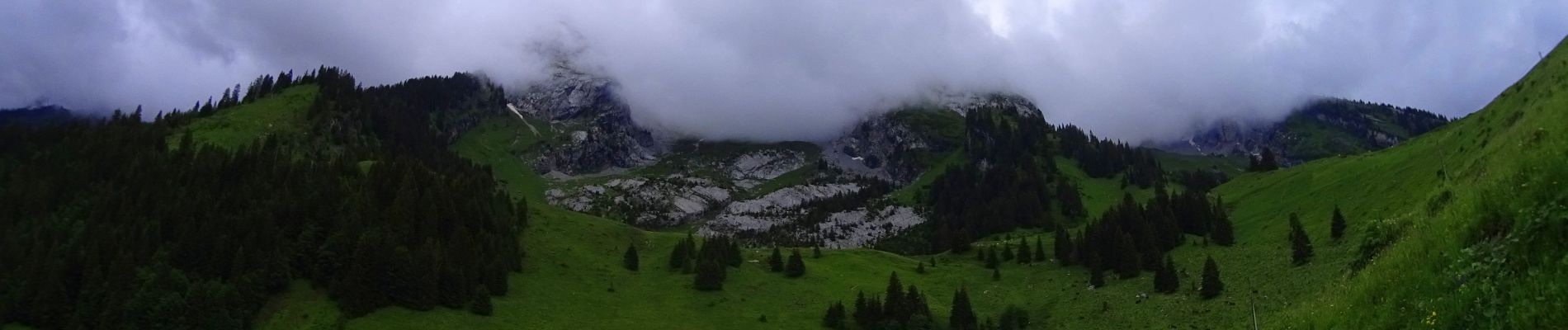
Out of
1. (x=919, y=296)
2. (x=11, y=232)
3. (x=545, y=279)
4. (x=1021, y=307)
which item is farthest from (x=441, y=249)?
(x=1021, y=307)

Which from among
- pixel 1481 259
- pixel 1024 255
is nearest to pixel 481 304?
pixel 1024 255

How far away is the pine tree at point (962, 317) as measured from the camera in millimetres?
111131

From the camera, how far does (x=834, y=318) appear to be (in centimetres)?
11356

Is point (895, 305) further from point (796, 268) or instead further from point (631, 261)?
point (631, 261)

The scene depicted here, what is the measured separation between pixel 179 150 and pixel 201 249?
4717 centimetres

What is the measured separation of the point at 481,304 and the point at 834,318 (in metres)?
49.9

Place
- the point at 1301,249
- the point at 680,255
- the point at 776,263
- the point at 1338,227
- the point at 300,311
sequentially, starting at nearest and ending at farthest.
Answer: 1. the point at 1301,249
2. the point at 1338,227
3. the point at 300,311
4. the point at 680,255
5. the point at 776,263

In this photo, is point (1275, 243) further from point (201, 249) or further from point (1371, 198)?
point (201, 249)

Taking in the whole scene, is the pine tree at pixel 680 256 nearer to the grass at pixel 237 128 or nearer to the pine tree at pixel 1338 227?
the grass at pixel 237 128

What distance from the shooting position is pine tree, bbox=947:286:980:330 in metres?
111

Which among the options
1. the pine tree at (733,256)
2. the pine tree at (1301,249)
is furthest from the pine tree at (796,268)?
the pine tree at (1301,249)

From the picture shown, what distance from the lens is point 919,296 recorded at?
118375 millimetres

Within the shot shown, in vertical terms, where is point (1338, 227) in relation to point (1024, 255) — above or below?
Answer: above

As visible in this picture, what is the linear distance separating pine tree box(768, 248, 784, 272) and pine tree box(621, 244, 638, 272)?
25945 millimetres
